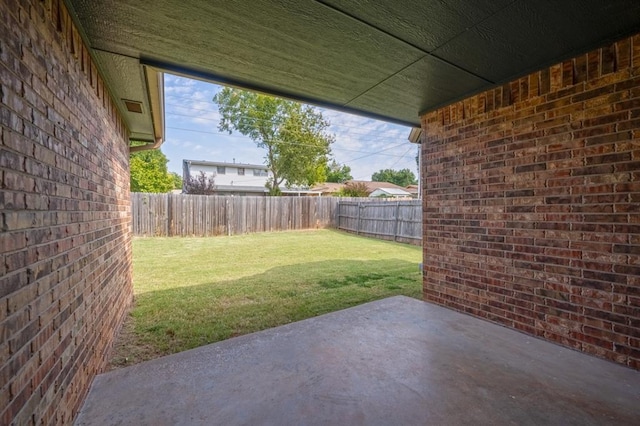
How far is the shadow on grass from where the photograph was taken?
9.68ft

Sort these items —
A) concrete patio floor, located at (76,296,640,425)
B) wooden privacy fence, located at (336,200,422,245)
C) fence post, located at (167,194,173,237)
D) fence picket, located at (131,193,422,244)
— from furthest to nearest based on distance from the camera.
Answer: fence post, located at (167,194,173,237)
fence picket, located at (131,193,422,244)
wooden privacy fence, located at (336,200,422,245)
concrete patio floor, located at (76,296,640,425)

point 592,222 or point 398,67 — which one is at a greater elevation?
point 398,67

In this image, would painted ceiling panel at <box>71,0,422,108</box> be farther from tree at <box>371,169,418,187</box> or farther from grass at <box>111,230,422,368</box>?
tree at <box>371,169,418,187</box>

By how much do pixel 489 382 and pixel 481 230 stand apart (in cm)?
168

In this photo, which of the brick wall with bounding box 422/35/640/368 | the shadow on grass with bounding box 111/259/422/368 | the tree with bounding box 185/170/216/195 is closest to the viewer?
the brick wall with bounding box 422/35/640/368

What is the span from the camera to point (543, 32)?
2.12m

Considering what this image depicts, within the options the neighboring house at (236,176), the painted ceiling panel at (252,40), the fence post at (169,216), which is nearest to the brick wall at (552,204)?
the painted ceiling panel at (252,40)

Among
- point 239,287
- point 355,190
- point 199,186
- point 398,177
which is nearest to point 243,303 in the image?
point 239,287

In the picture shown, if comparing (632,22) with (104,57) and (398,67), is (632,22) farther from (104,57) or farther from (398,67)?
(104,57)

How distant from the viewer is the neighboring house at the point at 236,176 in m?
26.8

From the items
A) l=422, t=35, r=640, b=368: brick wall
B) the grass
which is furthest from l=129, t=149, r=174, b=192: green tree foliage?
l=422, t=35, r=640, b=368: brick wall

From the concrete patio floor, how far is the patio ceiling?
2460 millimetres

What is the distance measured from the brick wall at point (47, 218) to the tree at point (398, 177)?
5320 cm

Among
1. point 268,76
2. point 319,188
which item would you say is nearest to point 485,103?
point 268,76
